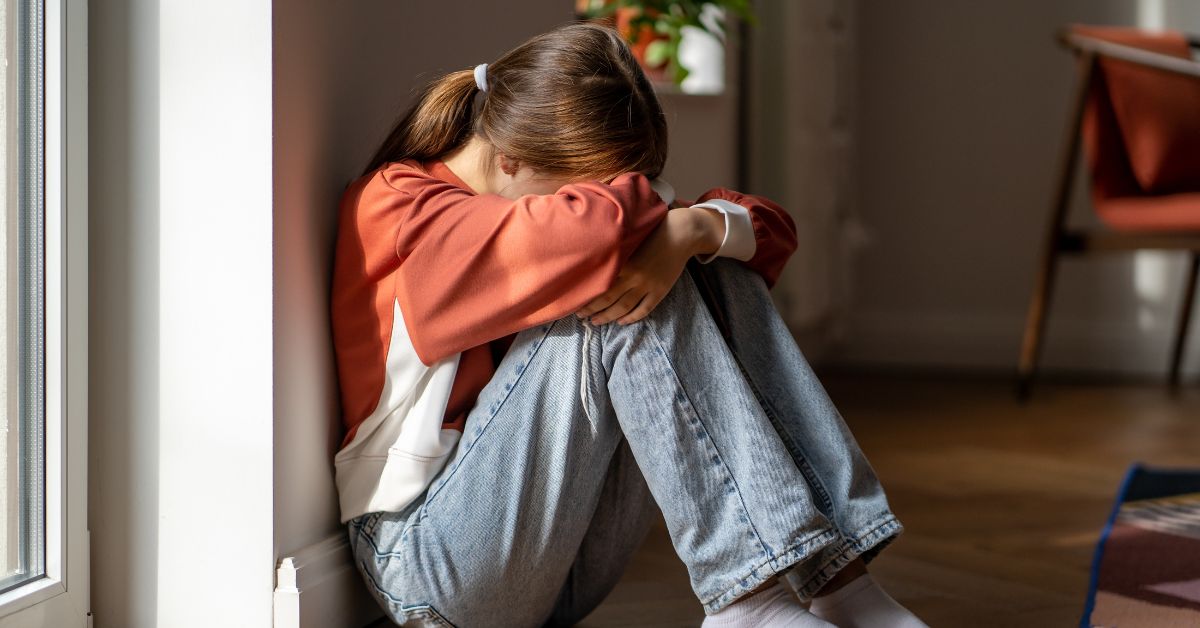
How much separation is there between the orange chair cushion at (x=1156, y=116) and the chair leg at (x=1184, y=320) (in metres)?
0.44

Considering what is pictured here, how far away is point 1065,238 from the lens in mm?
2461

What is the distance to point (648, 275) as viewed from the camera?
86 centimetres

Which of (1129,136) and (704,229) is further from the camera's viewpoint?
(1129,136)

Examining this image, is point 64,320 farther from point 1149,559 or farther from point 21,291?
point 1149,559

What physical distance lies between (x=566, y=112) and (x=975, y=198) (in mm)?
2503

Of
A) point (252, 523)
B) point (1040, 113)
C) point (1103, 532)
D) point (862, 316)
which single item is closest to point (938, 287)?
point (862, 316)

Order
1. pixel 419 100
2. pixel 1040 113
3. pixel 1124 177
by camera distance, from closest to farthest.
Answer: pixel 419 100 < pixel 1124 177 < pixel 1040 113

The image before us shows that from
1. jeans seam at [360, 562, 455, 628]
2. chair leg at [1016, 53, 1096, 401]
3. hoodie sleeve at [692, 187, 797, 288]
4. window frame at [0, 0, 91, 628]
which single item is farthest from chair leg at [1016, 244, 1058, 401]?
window frame at [0, 0, 91, 628]

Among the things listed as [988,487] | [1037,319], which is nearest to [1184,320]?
[1037,319]

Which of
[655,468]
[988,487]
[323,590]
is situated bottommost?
[988,487]

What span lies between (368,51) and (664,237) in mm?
341

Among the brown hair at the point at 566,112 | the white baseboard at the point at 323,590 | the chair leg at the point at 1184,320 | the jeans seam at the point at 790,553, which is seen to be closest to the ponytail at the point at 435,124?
the brown hair at the point at 566,112

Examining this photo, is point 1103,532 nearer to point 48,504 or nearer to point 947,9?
point 48,504

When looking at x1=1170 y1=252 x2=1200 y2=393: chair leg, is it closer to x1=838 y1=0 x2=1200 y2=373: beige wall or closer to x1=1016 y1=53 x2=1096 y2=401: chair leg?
x1=838 y1=0 x2=1200 y2=373: beige wall
